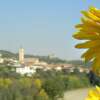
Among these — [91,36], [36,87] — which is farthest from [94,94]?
[36,87]

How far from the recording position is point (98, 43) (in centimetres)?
62

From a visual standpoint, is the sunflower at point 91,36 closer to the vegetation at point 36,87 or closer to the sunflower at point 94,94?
the sunflower at point 94,94

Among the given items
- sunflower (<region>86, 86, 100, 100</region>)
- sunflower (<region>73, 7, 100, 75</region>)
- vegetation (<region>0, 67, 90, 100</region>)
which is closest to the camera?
sunflower (<region>73, 7, 100, 75</region>)

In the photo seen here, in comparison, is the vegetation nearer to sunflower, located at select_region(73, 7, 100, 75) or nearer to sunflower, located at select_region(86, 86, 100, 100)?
sunflower, located at select_region(86, 86, 100, 100)

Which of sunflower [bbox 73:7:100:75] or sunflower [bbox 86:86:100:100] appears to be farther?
sunflower [bbox 86:86:100:100]

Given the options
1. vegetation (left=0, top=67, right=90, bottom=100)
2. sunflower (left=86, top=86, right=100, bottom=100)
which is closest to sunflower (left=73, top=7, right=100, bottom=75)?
sunflower (left=86, top=86, right=100, bottom=100)

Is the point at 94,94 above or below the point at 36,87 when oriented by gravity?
above

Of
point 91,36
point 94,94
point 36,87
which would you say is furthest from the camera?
point 36,87

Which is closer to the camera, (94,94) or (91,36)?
(91,36)

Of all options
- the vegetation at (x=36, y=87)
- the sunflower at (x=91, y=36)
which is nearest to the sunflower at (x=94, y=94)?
the sunflower at (x=91, y=36)

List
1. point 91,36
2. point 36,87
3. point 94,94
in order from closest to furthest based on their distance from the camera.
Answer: point 91,36, point 94,94, point 36,87

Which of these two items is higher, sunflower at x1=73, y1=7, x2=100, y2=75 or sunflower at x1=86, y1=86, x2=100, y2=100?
sunflower at x1=73, y1=7, x2=100, y2=75

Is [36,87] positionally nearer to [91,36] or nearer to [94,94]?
[94,94]

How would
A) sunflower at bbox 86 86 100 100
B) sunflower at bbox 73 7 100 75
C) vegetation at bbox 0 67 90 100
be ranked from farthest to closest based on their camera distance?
vegetation at bbox 0 67 90 100 → sunflower at bbox 86 86 100 100 → sunflower at bbox 73 7 100 75
